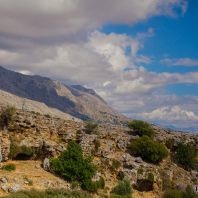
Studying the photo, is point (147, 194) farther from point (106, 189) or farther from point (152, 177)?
point (106, 189)

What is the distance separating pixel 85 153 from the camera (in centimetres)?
6538

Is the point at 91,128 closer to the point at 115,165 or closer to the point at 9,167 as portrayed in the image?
the point at 115,165

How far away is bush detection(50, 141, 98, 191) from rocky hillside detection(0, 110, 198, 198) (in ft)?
4.84

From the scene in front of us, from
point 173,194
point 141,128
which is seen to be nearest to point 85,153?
point 173,194

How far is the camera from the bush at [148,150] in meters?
70.4

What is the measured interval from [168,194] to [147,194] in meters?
3.09

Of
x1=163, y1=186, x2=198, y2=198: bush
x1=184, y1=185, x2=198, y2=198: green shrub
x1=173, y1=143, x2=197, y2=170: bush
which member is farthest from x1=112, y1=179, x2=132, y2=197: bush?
x1=173, y1=143, x2=197, y2=170: bush

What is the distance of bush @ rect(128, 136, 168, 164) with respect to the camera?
70438 mm

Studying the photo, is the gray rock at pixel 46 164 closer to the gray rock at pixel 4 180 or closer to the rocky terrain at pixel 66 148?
the rocky terrain at pixel 66 148

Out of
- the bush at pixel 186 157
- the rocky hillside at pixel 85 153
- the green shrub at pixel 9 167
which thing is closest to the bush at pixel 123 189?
the rocky hillside at pixel 85 153

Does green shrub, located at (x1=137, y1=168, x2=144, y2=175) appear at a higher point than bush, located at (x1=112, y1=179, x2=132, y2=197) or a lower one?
higher

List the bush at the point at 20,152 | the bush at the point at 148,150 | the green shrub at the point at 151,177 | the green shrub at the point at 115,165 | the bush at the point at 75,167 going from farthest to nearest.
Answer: the bush at the point at 148,150
the green shrub at the point at 115,165
the green shrub at the point at 151,177
the bush at the point at 20,152
the bush at the point at 75,167

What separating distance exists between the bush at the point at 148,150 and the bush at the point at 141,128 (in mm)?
9163

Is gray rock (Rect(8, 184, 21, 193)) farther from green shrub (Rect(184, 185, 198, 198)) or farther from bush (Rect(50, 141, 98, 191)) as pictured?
green shrub (Rect(184, 185, 198, 198))
